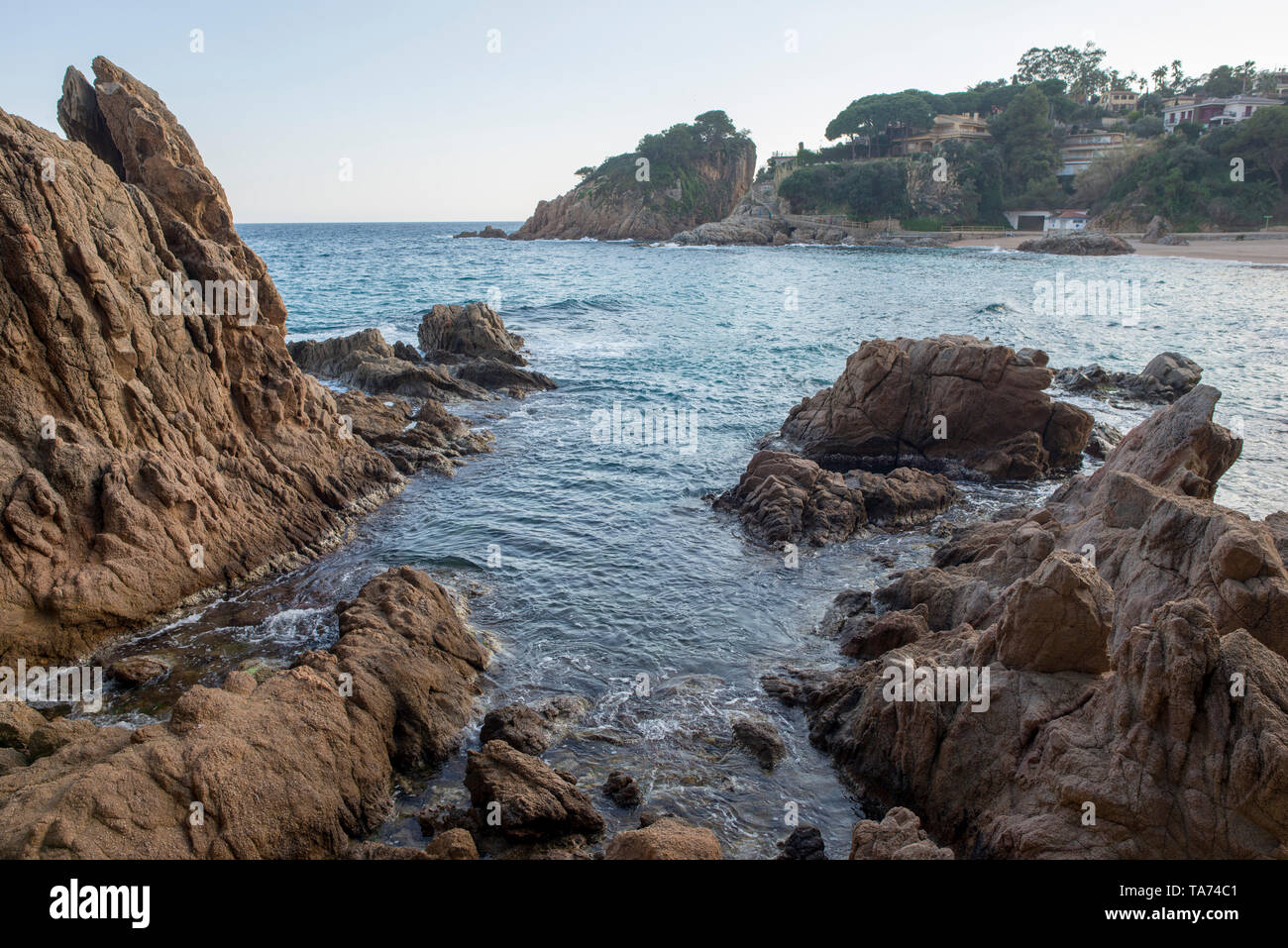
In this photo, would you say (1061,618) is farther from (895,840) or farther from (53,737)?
(53,737)

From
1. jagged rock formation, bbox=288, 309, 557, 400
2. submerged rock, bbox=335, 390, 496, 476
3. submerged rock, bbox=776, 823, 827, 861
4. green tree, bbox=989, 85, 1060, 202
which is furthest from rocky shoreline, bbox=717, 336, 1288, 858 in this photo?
green tree, bbox=989, 85, 1060, 202

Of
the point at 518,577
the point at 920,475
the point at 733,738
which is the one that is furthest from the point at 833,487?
the point at 733,738

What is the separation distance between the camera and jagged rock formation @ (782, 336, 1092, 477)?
21.3m

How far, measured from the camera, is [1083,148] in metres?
116

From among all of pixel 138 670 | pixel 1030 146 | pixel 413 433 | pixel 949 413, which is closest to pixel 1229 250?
pixel 1030 146

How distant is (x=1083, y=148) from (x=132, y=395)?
132 metres

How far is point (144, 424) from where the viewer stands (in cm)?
1397

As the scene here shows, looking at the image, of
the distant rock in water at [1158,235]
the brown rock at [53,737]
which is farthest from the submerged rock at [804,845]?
the distant rock in water at [1158,235]

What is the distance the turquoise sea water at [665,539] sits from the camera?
10.5 m

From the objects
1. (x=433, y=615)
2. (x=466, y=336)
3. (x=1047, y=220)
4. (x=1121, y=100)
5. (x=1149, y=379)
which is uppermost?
(x=1121, y=100)

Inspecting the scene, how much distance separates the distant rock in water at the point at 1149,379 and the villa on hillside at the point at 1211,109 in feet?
304

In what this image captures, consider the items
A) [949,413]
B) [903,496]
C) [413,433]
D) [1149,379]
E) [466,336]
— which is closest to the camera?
[903,496]

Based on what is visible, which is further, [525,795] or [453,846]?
[525,795]

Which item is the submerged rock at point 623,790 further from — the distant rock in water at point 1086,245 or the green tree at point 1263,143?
the green tree at point 1263,143
